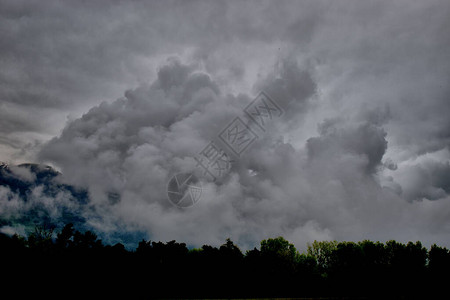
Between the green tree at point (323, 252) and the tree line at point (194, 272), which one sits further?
the green tree at point (323, 252)

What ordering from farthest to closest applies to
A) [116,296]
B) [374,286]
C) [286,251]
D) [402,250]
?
[286,251]
[402,250]
[374,286]
[116,296]

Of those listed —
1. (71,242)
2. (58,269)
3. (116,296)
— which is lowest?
(116,296)

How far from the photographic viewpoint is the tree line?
6234cm

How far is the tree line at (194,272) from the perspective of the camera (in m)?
62.3

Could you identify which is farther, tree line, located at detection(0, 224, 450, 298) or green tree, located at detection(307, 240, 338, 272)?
green tree, located at detection(307, 240, 338, 272)

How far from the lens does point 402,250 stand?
357ft

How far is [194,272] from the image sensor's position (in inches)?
3278

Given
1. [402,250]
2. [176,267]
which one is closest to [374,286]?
[402,250]

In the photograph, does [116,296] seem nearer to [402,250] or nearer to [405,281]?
[405,281]

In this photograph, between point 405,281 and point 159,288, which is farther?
point 405,281

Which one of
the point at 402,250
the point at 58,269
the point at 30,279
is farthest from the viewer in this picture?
the point at 402,250

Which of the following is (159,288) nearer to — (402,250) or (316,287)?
(316,287)

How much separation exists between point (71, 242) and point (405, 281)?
9209cm

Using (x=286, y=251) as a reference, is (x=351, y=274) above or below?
below
